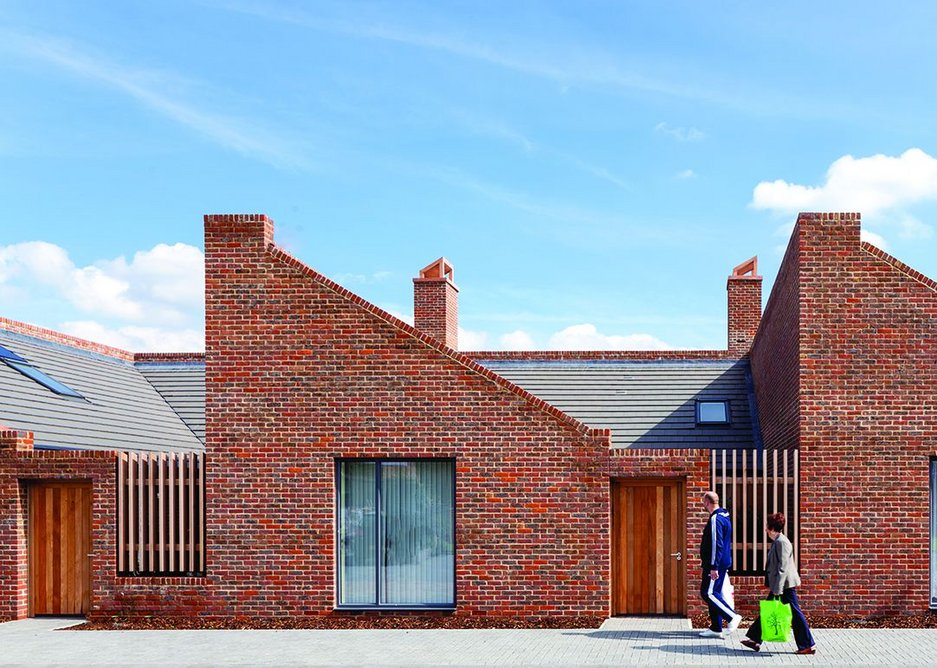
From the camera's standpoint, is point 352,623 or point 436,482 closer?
point 352,623

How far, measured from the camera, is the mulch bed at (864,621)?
15.4 meters

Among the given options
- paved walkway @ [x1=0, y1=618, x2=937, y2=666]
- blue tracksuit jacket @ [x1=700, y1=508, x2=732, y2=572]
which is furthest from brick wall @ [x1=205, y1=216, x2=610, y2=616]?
blue tracksuit jacket @ [x1=700, y1=508, x2=732, y2=572]

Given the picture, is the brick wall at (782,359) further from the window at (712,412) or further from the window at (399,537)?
the window at (399,537)

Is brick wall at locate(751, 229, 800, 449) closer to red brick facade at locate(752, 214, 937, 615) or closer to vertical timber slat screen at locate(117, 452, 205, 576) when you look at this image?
red brick facade at locate(752, 214, 937, 615)

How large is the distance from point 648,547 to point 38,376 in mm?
11080

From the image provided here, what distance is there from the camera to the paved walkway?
12.6 metres

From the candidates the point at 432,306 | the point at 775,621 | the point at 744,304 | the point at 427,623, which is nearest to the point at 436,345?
the point at 427,623

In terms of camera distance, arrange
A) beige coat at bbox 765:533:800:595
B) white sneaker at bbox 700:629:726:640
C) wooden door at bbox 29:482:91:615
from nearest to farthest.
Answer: beige coat at bbox 765:533:800:595, white sneaker at bbox 700:629:726:640, wooden door at bbox 29:482:91:615

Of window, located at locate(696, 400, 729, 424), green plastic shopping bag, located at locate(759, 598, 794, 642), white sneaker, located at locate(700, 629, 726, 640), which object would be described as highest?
window, located at locate(696, 400, 729, 424)

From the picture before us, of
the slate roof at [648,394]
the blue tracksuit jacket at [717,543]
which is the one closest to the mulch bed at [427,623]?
the blue tracksuit jacket at [717,543]

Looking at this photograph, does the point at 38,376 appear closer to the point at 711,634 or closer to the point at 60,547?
the point at 60,547

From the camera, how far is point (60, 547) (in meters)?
16.5

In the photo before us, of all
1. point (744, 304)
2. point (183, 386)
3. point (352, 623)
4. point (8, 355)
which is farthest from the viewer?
point (744, 304)

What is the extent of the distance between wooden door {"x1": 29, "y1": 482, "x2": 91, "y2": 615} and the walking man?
27.6 feet
